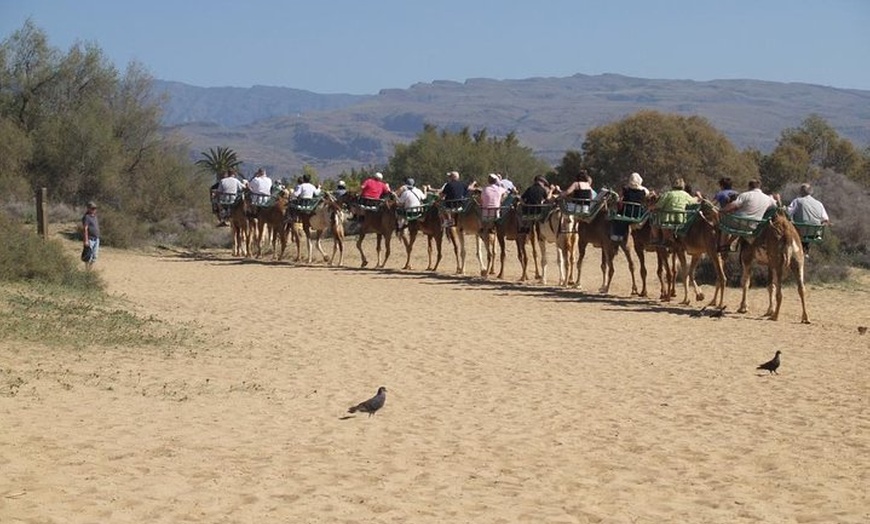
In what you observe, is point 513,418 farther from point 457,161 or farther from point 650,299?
point 457,161

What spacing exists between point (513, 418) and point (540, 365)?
11.4 feet

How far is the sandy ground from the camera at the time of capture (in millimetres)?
9602

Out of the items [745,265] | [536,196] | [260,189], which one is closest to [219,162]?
[260,189]

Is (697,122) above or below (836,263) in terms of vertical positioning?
above

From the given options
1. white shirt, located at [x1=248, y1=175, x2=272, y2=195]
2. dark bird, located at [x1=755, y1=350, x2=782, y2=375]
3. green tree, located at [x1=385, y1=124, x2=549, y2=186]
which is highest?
green tree, located at [x1=385, y1=124, x2=549, y2=186]

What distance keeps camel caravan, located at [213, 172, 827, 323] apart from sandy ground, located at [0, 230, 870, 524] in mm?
1434

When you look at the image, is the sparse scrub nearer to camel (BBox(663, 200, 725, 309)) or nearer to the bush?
the bush

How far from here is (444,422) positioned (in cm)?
1273

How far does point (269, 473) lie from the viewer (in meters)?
10.4

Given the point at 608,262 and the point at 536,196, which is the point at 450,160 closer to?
the point at 536,196

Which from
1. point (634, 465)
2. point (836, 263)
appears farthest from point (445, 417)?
point (836, 263)

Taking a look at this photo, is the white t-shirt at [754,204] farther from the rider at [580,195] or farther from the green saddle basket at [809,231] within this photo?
the rider at [580,195]

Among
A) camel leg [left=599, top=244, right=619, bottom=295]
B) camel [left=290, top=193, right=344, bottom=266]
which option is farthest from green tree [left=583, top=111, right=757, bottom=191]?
camel leg [left=599, top=244, right=619, bottom=295]

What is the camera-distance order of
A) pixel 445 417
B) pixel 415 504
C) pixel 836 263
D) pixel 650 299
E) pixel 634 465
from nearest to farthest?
pixel 415 504 < pixel 634 465 < pixel 445 417 < pixel 650 299 < pixel 836 263
